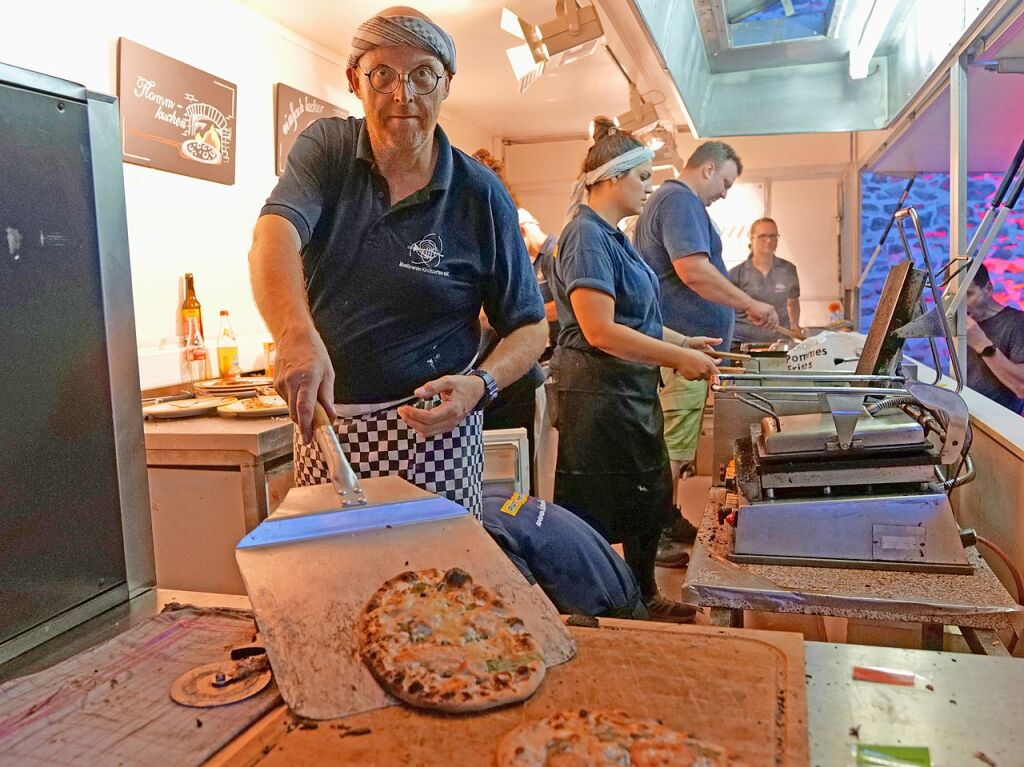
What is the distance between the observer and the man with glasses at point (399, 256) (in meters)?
1.28

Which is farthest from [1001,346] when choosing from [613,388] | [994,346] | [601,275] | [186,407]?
[186,407]

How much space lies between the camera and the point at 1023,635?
143cm

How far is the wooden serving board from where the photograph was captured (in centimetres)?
63

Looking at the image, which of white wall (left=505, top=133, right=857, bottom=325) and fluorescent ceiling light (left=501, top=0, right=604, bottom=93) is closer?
fluorescent ceiling light (left=501, top=0, right=604, bottom=93)

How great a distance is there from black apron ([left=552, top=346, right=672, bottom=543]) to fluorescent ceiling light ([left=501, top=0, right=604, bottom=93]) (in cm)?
173

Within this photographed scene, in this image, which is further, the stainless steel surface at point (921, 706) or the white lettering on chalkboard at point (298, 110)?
the white lettering on chalkboard at point (298, 110)

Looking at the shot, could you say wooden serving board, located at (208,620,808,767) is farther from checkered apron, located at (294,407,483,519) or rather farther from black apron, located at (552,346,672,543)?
black apron, located at (552,346,672,543)

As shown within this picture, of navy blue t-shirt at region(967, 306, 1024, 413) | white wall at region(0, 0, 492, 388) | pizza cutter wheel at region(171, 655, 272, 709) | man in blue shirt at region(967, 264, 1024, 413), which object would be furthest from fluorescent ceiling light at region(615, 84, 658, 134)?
pizza cutter wheel at region(171, 655, 272, 709)

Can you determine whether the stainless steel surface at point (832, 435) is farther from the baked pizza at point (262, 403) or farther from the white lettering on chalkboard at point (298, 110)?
the white lettering on chalkboard at point (298, 110)

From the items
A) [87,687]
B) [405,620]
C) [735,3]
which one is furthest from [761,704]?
[735,3]

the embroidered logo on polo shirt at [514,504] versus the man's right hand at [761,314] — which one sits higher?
the man's right hand at [761,314]

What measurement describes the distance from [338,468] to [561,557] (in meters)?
0.71

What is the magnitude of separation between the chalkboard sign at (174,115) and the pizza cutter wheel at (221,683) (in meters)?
2.52

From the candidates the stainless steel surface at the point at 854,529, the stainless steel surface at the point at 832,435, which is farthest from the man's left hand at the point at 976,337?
the stainless steel surface at the point at 854,529
